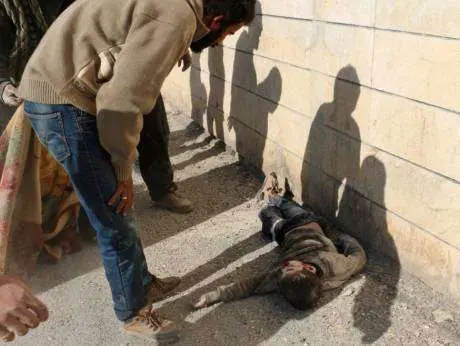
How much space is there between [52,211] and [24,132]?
1.08m

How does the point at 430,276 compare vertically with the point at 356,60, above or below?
below

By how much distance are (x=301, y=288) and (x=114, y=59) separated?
1.42 m

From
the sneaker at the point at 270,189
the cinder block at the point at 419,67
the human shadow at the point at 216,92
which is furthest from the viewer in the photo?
the human shadow at the point at 216,92

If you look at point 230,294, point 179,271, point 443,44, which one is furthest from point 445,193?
point 179,271

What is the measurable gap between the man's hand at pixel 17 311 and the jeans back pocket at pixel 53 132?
39.0 inches

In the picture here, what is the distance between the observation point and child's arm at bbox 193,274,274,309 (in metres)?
2.86

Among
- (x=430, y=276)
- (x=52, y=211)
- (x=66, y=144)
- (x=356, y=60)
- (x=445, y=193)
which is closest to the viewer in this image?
(x=66, y=144)

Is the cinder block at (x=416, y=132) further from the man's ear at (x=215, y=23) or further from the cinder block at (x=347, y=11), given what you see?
the man's ear at (x=215, y=23)

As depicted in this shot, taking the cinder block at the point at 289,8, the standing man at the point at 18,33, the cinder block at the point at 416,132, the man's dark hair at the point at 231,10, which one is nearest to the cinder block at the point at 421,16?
the cinder block at the point at 416,132

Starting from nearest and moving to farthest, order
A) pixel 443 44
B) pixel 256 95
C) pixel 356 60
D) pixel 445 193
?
pixel 443 44 → pixel 445 193 → pixel 356 60 → pixel 256 95

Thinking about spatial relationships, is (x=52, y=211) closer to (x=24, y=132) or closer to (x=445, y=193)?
(x=24, y=132)

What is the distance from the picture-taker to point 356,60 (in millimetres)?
3066

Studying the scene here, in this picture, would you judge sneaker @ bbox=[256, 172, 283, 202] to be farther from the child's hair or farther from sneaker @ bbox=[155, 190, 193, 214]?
the child's hair

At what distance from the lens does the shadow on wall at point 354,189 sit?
284cm
